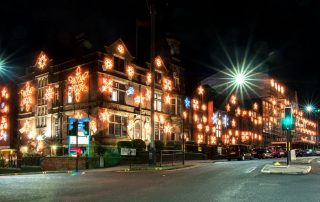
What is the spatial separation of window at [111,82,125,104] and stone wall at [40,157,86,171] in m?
10.0

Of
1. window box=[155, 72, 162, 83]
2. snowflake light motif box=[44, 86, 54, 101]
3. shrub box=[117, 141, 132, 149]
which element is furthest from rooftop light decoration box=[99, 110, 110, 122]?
window box=[155, 72, 162, 83]

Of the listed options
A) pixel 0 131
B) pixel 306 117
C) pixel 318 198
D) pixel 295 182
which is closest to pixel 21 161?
pixel 0 131

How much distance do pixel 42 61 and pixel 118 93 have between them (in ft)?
35.1

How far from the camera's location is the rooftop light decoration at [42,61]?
48688 millimetres

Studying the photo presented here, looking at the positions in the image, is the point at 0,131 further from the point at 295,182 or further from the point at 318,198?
the point at 318,198

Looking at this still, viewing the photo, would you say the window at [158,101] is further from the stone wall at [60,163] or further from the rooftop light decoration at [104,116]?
the stone wall at [60,163]

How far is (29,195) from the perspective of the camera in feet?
46.2

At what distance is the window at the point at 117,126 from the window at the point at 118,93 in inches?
72.9

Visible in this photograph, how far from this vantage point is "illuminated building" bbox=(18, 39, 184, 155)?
1687 inches

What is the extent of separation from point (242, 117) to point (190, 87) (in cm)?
2033

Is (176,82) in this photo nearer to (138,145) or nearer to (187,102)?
(187,102)

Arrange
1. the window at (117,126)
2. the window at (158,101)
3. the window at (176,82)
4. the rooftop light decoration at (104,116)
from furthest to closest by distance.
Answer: the window at (176,82) < the window at (158,101) < the window at (117,126) < the rooftop light decoration at (104,116)

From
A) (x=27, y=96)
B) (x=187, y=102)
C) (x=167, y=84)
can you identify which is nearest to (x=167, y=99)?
(x=167, y=84)

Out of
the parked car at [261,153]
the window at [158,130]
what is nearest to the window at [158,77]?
the window at [158,130]
